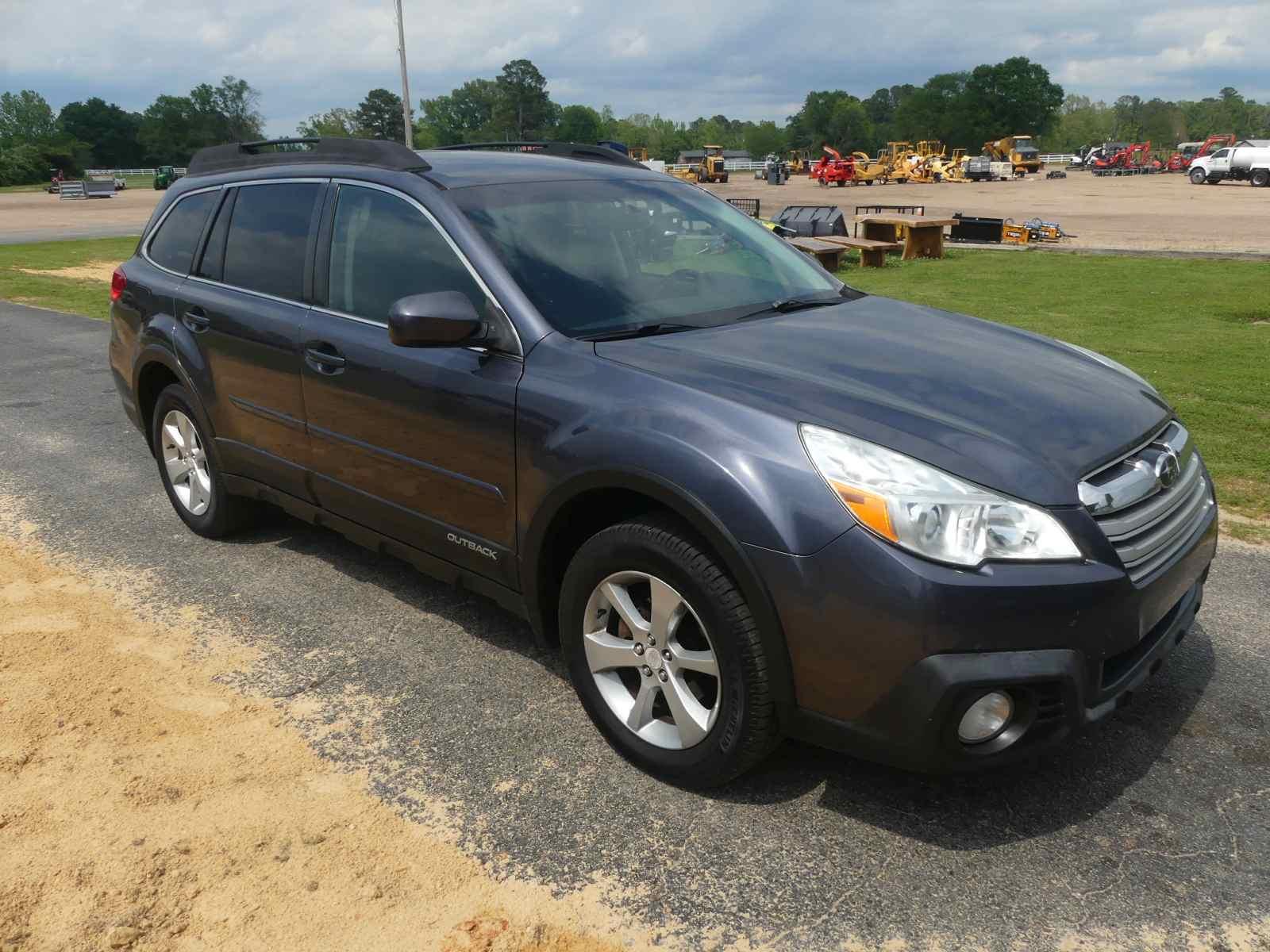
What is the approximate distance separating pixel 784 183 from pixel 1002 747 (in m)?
61.9

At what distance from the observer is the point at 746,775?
309cm

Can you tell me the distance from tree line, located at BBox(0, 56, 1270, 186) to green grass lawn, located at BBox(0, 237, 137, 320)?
2704 inches

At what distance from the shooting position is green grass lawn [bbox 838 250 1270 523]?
6.55 meters

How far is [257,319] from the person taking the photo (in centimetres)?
425

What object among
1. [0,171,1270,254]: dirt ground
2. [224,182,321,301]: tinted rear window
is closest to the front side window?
[224,182,321,301]: tinted rear window

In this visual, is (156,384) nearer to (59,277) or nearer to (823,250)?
(823,250)

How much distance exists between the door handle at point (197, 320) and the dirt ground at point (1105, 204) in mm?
17164

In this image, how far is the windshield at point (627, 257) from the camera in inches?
135

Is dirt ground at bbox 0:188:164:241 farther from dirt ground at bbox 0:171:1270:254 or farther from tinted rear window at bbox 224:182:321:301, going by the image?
tinted rear window at bbox 224:182:321:301

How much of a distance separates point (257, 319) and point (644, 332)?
1839 millimetres

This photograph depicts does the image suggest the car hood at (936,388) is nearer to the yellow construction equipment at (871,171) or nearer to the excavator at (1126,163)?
the yellow construction equipment at (871,171)

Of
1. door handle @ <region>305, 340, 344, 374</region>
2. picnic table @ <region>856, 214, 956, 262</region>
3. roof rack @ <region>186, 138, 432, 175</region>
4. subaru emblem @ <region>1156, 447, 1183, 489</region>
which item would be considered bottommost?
picnic table @ <region>856, 214, 956, 262</region>

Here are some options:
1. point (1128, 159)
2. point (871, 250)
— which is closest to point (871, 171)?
point (1128, 159)

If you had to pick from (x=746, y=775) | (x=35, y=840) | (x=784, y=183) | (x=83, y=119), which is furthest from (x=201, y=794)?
(x=83, y=119)
